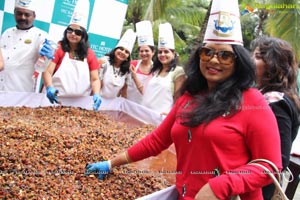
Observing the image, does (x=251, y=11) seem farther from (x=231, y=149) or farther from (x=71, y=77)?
(x=231, y=149)

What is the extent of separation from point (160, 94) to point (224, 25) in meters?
1.66

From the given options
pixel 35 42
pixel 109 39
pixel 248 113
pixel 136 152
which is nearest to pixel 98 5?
pixel 109 39

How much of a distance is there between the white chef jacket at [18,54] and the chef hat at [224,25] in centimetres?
185

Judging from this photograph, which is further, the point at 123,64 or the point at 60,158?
the point at 123,64

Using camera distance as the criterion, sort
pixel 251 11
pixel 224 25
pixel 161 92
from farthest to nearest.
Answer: pixel 251 11 → pixel 161 92 → pixel 224 25

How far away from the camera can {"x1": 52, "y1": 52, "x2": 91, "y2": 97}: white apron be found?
8.05 feet

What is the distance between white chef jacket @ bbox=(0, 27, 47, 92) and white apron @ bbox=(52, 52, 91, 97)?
0.30 metres

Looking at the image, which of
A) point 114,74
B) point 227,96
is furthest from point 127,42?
point 227,96

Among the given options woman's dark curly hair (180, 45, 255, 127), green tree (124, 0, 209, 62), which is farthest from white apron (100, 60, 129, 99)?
green tree (124, 0, 209, 62)

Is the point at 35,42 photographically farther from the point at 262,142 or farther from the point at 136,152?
the point at 262,142

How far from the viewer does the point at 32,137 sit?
165 cm

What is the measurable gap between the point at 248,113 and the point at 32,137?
123 centimetres

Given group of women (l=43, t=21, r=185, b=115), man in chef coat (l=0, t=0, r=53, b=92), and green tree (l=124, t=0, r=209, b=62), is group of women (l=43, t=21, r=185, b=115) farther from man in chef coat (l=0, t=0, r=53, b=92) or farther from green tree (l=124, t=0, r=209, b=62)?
green tree (l=124, t=0, r=209, b=62)

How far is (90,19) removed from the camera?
155 inches
